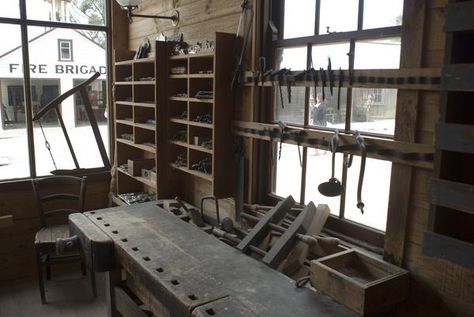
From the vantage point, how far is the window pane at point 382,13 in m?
1.80

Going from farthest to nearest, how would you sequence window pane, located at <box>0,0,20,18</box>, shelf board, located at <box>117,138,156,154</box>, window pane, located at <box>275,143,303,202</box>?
1. window pane, located at <box>0,0,20,18</box>
2. shelf board, located at <box>117,138,156,154</box>
3. window pane, located at <box>275,143,303,202</box>

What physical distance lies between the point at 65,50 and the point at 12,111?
690 mm

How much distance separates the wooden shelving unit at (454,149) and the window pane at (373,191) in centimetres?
61

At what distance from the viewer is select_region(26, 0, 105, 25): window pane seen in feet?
12.0

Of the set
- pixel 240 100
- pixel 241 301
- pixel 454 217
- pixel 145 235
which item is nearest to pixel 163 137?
pixel 240 100

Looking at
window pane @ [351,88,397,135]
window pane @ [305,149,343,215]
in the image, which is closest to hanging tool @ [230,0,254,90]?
window pane @ [305,149,343,215]

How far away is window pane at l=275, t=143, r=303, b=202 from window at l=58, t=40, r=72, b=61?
2366mm

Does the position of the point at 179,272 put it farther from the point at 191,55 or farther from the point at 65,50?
the point at 65,50

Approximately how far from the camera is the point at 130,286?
251 cm

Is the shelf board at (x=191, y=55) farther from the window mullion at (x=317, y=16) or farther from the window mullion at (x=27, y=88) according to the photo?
the window mullion at (x=27, y=88)

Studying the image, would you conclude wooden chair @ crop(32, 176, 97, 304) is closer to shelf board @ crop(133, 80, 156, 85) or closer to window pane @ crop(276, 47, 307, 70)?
shelf board @ crop(133, 80, 156, 85)

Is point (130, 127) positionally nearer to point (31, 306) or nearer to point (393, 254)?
point (31, 306)

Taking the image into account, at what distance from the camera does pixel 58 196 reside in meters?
3.64

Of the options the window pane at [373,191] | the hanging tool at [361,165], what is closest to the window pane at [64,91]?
the window pane at [373,191]
